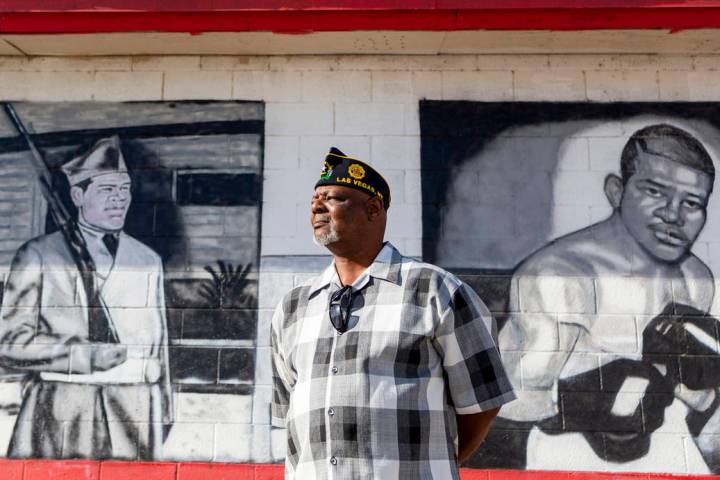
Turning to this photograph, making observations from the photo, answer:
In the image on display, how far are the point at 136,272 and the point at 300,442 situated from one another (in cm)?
272

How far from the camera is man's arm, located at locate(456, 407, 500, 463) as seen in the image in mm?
2355

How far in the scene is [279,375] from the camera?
2.64m

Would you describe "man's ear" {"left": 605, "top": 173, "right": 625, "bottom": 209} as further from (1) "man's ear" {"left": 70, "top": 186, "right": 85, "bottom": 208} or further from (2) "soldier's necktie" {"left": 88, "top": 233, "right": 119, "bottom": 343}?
(1) "man's ear" {"left": 70, "top": 186, "right": 85, "bottom": 208}

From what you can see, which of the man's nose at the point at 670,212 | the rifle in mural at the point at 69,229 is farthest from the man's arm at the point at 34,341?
the man's nose at the point at 670,212

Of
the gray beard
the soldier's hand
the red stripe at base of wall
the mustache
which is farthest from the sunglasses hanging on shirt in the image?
the mustache

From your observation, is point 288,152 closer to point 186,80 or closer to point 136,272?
point 186,80

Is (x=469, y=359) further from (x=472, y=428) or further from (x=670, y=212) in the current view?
(x=670, y=212)

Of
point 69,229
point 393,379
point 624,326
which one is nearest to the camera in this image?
point 393,379

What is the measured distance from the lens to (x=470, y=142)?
475cm

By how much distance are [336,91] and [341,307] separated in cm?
278

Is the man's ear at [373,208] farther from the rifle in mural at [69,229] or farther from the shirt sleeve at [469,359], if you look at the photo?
the rifle in mural at [69,229]

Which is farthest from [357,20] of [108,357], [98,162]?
[108,357]

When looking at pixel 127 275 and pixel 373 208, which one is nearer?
pixel 373 208

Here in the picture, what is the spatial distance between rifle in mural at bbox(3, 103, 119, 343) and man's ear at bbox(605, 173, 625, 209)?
324cm
